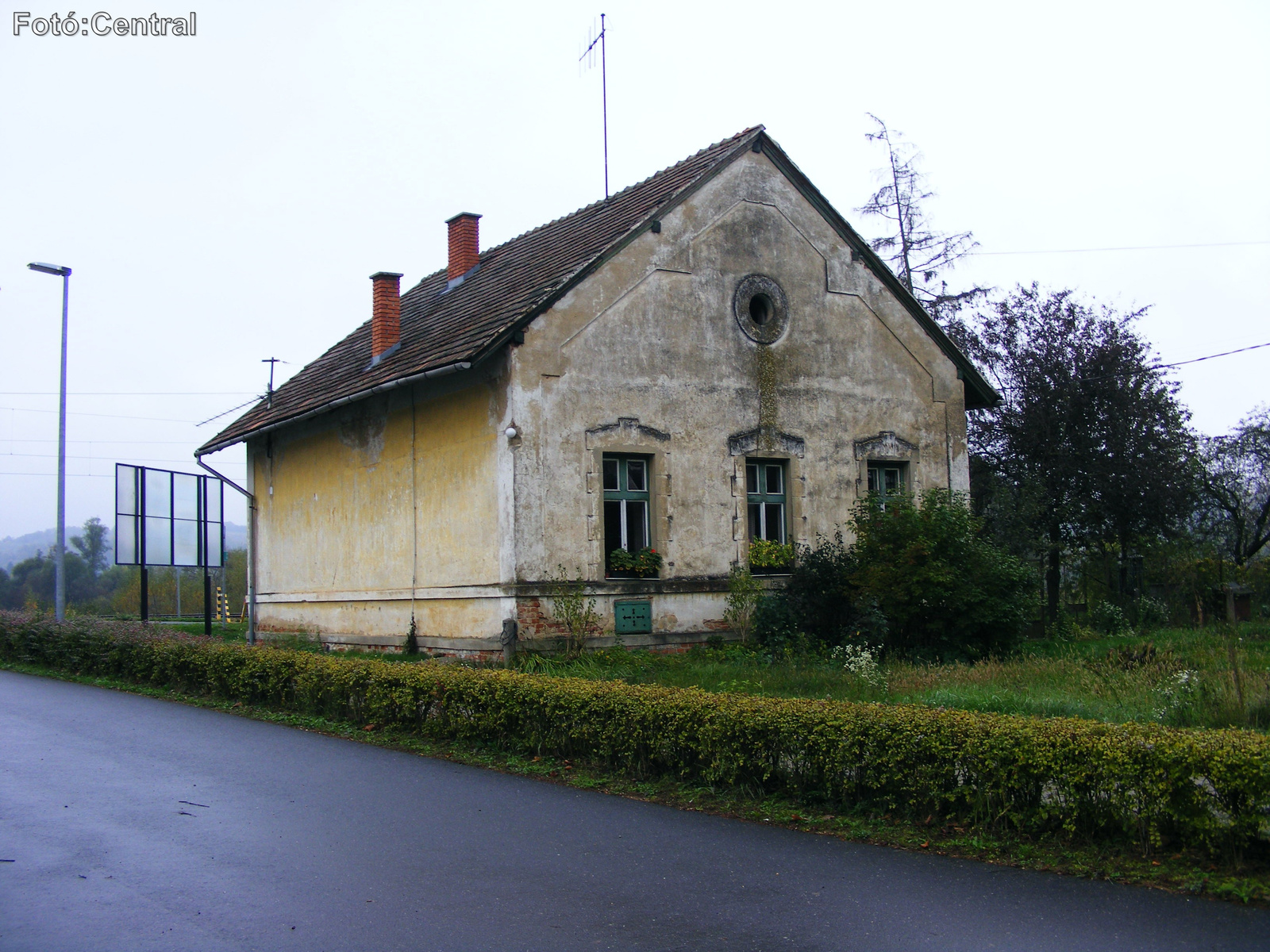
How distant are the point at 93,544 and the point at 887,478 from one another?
119m

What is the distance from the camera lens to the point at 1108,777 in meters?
6.91

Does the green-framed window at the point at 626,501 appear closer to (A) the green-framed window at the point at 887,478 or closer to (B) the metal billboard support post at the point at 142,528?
(A) the green-framed window at the point at 887,478

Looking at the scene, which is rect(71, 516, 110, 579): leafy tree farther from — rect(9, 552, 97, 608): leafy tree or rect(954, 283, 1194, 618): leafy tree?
rect(954, 283, 1194, 618): leafy tree

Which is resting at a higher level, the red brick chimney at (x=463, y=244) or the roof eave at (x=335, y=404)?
the red brick chimney at (x=463, y=244)

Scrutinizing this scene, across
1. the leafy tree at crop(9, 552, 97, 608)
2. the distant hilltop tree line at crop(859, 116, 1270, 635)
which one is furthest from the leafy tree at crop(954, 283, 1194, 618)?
the leafy tree at crop(9, 552, 97, 608)

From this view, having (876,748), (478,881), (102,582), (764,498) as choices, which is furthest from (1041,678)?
(102,582)

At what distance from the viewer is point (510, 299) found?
17.7 meters

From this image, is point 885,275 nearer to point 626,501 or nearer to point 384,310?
point 626,501

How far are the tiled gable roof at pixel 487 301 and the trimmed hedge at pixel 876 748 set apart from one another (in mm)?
5606

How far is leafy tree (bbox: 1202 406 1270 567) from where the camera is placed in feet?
112

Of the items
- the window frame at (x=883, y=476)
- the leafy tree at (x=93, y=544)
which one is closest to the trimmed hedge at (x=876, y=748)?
the window frame at (x=883, y=476)

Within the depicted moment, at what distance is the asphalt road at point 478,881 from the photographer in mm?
5680

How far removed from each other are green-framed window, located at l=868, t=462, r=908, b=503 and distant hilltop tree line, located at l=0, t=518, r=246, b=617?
57247mm

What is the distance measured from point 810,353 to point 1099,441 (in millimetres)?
11848
